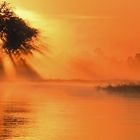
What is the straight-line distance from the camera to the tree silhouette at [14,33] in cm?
4144

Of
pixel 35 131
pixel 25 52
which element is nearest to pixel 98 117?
pixel 25 52

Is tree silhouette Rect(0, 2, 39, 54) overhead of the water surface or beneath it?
overhead

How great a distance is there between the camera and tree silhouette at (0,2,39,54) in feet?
136

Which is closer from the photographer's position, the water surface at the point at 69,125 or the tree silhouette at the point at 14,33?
the water surface at the point at 69,125

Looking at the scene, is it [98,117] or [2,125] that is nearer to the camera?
[2,125]

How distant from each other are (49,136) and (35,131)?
6.39 feet

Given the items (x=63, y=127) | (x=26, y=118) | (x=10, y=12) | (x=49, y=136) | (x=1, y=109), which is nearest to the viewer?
(x=49, y=136)

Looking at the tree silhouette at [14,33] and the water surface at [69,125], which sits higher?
the tree silhouette at [14,33]

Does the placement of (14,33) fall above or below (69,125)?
above

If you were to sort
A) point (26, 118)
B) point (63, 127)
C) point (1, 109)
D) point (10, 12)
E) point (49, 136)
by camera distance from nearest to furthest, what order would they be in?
point (49, 136) → point (63, 127) → point (10, 12) → point (26, 118) → point (1, 109)

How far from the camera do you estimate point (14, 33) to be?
136 ft

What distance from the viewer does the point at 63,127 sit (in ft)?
128

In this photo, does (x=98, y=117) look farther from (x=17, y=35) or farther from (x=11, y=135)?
(x=11, y=135)

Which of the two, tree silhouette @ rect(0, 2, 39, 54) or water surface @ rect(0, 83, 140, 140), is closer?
water surface @ rect(0, 83, 140, 140)
